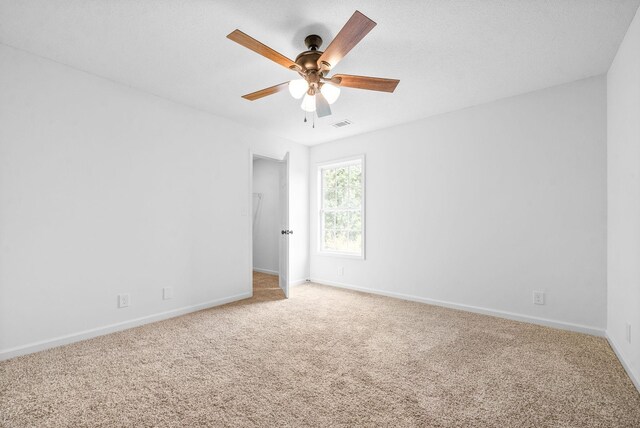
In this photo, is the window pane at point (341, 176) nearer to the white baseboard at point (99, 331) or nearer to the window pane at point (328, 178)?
the window pane at point (328, 178)

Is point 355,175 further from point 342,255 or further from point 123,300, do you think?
point 123,300

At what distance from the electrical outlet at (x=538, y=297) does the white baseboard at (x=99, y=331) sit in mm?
3533

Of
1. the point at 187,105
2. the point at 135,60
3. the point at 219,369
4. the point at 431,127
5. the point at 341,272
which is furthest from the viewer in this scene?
the point at 341,272

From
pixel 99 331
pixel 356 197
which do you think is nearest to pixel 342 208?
pixel 356 197

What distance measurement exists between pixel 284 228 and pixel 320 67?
8.77 ft

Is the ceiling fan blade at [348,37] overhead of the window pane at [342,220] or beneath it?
overhead

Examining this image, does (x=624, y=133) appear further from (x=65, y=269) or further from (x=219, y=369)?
(x=65, y=269)

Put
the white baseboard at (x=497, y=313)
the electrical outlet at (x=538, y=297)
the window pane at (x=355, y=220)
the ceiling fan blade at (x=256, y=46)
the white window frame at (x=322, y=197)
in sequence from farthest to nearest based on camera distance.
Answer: the window pane at (x=355, y=220)
the white window frame at (x=322, y=197)
the electrical outlet at (x=538, y=297)
the white baseboard at (x=497, y=313)
the ceiling fan blade at (x=256, y=46)

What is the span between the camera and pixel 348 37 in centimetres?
178

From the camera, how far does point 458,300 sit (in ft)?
11.9

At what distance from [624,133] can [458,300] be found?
7.34 ft

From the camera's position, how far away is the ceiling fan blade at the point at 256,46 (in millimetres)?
1723

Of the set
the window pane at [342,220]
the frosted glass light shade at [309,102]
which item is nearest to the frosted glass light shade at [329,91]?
the frosted glass light shade at [309,102]

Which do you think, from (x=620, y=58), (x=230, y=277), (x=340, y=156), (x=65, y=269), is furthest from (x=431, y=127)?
(x=65, y=269)
